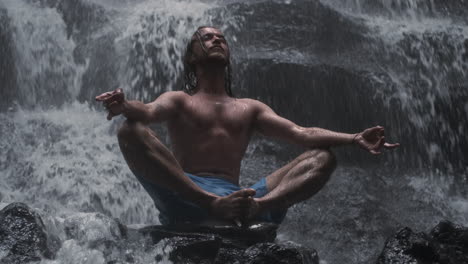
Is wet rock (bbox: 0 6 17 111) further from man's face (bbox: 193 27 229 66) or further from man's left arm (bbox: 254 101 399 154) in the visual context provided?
man's left arm (bbox: 254 101 399 154)

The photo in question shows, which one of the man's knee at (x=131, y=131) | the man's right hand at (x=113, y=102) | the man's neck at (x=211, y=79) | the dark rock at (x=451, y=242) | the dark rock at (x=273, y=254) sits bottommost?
the dark rock at (x=273, y=254)

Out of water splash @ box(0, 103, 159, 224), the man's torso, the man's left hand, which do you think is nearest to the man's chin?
the man's torso

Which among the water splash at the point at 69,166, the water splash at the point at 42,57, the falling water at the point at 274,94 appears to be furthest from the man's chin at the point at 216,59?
the water splash at the point at 42,57

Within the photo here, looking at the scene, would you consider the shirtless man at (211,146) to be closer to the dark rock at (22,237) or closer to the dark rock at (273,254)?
the dark rock at (273,254)

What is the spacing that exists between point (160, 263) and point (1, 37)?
252 inches

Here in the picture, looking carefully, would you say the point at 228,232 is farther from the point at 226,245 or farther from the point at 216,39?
the point at 216,39

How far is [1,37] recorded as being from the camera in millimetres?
9102

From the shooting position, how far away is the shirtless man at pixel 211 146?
12.5 ft

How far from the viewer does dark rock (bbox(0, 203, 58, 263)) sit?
3749mm

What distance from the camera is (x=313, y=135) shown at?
4230 mm

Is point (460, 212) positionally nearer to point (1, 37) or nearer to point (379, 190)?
point (379, 190)

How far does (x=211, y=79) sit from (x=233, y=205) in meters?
1.12

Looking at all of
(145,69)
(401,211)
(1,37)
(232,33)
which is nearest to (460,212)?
(401,211)

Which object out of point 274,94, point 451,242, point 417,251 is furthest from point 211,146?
point 274,94
